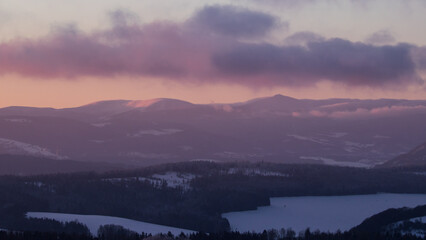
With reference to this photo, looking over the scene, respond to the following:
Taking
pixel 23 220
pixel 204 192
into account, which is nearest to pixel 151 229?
pixel 23 220

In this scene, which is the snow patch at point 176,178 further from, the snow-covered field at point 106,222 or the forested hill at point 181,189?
the snow-covered field at point 106,222

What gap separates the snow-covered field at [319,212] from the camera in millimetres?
139375

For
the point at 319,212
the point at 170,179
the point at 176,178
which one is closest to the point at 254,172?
the point at 176,178

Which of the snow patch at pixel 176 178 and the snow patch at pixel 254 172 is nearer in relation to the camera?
the snow patch at pixel 176 178

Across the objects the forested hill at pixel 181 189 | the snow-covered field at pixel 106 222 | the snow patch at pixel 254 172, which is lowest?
the snow-covered field at pixel 106 222

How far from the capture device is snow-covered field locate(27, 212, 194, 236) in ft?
394

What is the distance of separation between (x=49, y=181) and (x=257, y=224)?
3826cm

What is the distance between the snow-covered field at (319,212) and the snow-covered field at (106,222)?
37.3 ft

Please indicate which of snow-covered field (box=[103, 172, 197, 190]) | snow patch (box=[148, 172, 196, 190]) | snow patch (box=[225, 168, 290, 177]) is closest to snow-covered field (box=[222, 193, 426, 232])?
snow patch (box=[148, 172, 196, 190])

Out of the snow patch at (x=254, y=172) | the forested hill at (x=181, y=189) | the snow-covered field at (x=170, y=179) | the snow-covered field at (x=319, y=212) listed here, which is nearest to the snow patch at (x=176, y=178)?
the snow-covered field at (x=170, y=179)

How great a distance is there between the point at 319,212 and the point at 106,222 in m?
→ 42.5

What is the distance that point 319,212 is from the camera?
511 feet

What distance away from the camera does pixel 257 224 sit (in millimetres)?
139125

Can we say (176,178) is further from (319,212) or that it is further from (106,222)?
(106,222)
